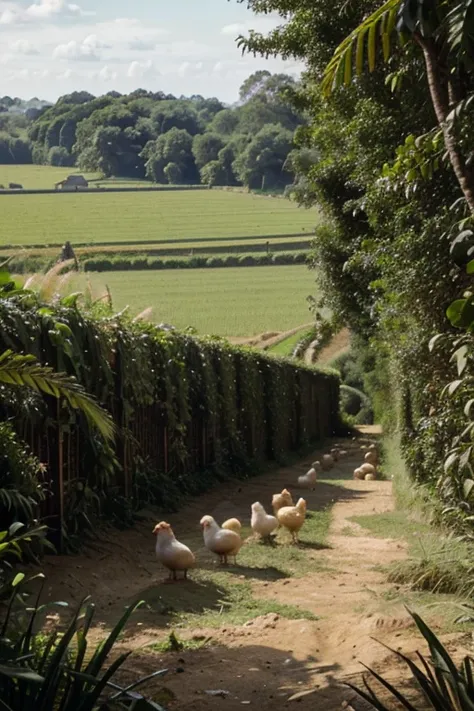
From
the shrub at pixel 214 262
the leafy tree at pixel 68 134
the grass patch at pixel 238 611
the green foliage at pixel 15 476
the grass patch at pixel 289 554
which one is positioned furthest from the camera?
the shrub at pixel 214 262

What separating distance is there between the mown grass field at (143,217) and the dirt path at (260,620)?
17392mm

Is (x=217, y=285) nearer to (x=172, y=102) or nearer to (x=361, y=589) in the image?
(x=172, y=102)

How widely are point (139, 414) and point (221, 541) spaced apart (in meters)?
4.02

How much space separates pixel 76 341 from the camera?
10.4 m

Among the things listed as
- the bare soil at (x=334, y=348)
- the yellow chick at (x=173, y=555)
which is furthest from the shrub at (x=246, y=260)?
the yellow chick at (x=173, y=555)

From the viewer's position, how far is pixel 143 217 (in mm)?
40688

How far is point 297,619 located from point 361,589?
111 centimetres

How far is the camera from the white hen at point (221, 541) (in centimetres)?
959

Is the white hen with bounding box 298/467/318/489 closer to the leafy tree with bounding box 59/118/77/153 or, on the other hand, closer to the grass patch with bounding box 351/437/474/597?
the grass patch with bounding box 351/437/474/597

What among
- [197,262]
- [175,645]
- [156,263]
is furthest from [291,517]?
[197,262]

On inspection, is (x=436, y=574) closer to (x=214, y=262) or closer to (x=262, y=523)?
(x=262, y=523)

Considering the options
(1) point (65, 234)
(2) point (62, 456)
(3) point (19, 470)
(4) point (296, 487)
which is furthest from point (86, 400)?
(1) point (65, 234)

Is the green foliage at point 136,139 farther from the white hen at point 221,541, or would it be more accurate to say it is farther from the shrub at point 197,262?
the white hen at point 221,541

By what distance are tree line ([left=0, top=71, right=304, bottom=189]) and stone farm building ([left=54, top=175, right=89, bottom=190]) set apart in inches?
20.9
